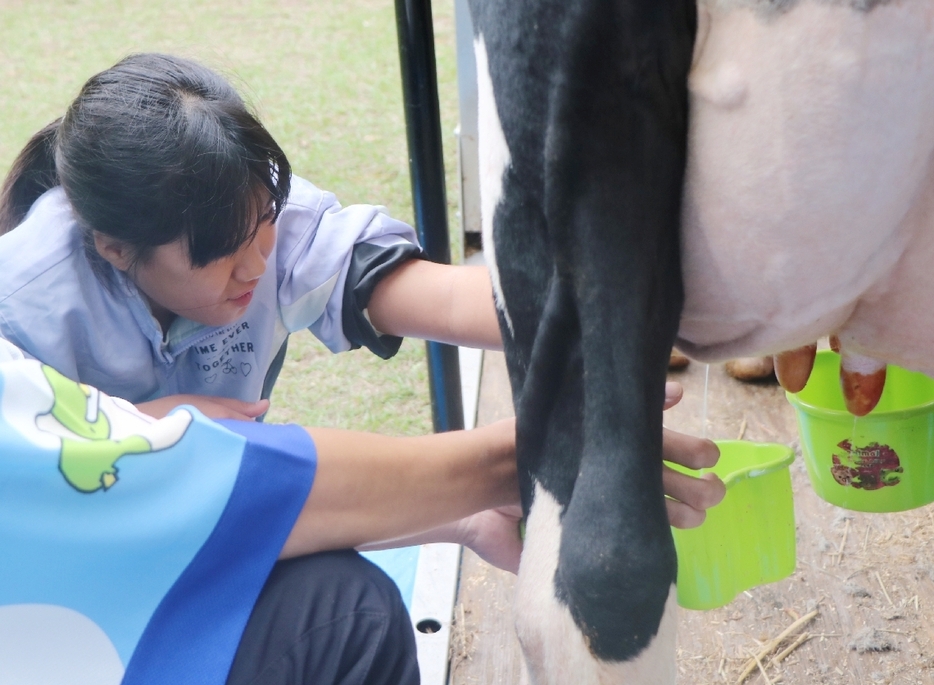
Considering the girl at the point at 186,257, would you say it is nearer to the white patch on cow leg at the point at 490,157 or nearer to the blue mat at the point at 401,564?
the white patch on cow leg at the point at 490,157

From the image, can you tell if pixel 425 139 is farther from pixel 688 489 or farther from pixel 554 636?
pixel 554 636

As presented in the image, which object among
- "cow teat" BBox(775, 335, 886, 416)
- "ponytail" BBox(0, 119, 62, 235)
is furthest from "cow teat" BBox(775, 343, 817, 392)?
"ponytail" BBox(0, 119, 62, 235)

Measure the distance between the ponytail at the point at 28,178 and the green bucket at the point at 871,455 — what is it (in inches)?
34.6

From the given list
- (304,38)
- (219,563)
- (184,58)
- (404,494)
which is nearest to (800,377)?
(404,494)

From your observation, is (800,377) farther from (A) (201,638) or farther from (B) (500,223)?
(A) (201,638)

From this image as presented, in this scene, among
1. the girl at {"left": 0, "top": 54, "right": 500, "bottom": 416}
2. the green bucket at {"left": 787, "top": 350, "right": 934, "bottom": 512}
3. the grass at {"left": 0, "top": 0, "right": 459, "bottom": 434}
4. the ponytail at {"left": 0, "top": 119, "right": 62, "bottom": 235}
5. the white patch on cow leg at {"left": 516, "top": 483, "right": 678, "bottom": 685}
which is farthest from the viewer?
the grass at {"left": 0, "top": 0, "right": 459, "bottom": 434}

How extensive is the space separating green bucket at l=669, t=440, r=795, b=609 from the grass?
85 centimetres

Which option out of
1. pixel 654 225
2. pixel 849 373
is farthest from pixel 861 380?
pixel 654 225

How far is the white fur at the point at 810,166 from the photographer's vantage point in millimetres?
579

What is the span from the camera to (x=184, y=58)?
1.01 m

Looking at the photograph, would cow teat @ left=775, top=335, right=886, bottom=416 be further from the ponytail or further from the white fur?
the ponytail

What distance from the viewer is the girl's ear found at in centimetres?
95

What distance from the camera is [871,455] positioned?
3.83 feet

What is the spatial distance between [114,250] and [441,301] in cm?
35
